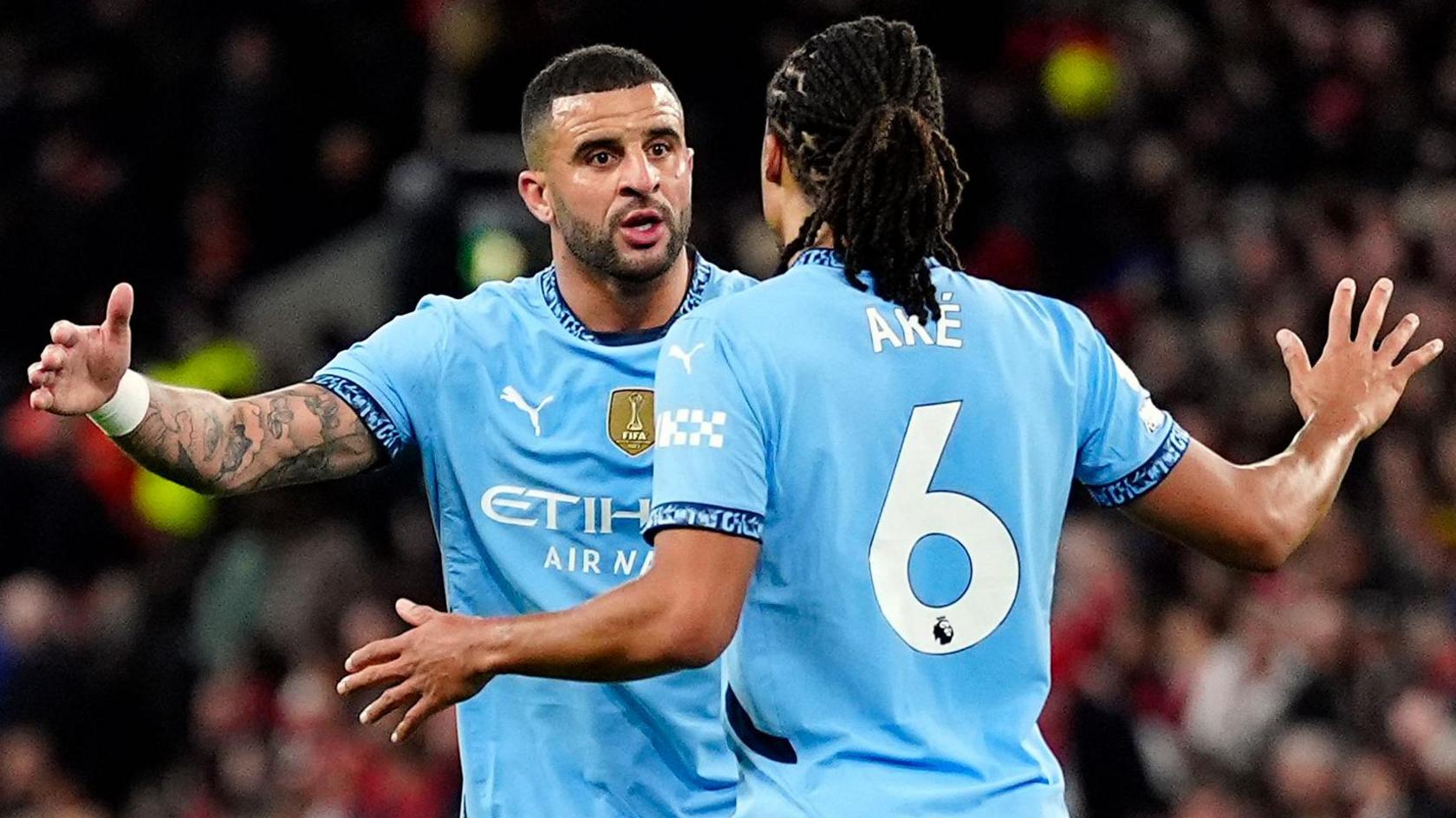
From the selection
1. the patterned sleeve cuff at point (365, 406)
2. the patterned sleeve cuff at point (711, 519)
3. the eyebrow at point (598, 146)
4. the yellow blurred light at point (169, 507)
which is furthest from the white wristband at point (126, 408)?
the yellow blurred light at point (169, 507)

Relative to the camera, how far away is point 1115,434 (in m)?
4.27

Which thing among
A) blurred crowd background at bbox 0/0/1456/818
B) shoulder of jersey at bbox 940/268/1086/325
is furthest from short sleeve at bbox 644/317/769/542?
blurred crowd background at bbox 0/0/1456/818

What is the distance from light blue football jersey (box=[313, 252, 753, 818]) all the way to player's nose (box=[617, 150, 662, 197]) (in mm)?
292

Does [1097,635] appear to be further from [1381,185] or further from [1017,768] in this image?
[1017,768]

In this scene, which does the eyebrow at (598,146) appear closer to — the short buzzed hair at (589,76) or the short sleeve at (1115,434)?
the short buzzed hair at (589,76)

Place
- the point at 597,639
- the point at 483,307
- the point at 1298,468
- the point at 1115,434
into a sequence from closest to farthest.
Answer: the point at 597,639
the point at 1115,434
the point at 1298,468
the point at 483,307

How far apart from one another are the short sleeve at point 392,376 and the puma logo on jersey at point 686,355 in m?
1.08

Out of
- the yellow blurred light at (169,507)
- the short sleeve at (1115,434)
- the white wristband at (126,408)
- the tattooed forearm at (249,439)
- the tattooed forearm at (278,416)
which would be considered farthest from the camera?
the yellow blurred light at (169,507)

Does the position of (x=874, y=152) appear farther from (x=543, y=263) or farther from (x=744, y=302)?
(x=543, y=263)

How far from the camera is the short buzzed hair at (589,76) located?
509 cm

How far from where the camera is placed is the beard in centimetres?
502

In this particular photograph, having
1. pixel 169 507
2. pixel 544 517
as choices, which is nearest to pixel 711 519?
pixel 544 517

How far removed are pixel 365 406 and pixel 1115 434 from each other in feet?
4.86

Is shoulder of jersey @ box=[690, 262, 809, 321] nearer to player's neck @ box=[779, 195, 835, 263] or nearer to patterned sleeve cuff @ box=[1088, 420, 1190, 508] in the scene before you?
player's neck @ box=[779, 195, 835, 263]
